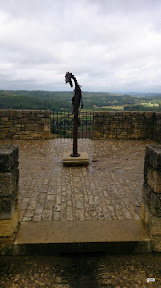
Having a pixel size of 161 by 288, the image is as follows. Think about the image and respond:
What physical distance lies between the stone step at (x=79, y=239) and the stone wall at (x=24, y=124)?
23.9 ft

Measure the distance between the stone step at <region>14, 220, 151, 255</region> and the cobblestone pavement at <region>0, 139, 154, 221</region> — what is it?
324 mm

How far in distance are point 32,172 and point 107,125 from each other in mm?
5516

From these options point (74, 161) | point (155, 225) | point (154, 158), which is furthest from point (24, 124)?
point (155, 225)

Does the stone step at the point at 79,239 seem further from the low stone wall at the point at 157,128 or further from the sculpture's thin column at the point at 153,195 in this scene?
the low stone wall at the point at 157,128

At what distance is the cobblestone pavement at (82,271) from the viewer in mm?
2465

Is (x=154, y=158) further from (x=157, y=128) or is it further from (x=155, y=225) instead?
(x=157, y=128)

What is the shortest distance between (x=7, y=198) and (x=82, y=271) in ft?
4.29

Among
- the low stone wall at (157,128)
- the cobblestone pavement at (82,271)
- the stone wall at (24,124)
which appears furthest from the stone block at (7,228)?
the low stone wall at (157,128)

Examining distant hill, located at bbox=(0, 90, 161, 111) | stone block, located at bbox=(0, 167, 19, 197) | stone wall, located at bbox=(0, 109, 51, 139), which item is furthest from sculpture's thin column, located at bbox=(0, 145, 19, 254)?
stone wall, located at bbox=(0, 109, 51, 139)

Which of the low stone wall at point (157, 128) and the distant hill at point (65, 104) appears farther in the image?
the distant hill at point (65, 104)

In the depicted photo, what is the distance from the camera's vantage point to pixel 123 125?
10453 millimetres

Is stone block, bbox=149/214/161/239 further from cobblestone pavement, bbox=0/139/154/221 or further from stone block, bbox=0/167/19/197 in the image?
stone block, bbox=0/167/19/197

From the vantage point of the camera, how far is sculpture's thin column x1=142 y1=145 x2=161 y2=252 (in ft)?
9.14

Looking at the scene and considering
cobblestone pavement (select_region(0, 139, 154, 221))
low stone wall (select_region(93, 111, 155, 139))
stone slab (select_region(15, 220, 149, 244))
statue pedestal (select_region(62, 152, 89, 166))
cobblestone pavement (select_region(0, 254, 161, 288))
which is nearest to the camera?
cobblestone pavement (select_region(0, 254, 161, 288))
